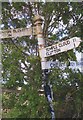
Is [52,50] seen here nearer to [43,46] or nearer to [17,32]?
[43,46]

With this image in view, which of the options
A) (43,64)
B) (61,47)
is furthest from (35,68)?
(61,47)

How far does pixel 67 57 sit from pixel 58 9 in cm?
34

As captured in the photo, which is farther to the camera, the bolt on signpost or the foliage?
the foliage

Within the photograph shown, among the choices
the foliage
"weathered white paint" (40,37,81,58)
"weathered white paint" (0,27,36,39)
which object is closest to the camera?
"weathered white paint" (40,37,81,58)

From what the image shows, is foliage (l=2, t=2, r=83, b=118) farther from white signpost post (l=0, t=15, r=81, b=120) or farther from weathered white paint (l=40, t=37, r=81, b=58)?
weathered white paint (l=40, t=37, r=81, b=58)

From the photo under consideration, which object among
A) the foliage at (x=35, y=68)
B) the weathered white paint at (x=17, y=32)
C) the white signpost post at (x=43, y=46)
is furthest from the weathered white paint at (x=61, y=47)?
the foliage at (x=35, y=68)

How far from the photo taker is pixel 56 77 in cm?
162

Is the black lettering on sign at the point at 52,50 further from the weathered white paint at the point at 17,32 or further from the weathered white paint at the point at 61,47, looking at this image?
the weathered white paint at the point at 17,32

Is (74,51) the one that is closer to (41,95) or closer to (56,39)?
(56,39)

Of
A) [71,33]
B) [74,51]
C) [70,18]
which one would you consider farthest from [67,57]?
[70,18]

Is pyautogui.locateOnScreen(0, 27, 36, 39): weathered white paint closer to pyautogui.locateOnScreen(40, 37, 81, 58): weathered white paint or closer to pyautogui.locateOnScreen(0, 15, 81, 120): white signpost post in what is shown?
pyautogui.locateOnScreen(0, 15, 81, 120): white signpost post

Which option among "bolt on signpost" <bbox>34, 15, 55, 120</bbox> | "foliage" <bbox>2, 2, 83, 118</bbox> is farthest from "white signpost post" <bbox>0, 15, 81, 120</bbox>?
"foliage" <bbox>2, 2, 83, 118</bbox>

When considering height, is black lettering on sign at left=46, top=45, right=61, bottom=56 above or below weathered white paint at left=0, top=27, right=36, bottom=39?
below

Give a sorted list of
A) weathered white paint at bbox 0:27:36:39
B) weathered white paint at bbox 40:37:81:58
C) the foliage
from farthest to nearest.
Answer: the foliage < weathered white paint at bbox 0:27:36:39 < weathered white paint at bbox 40:37:81:58
